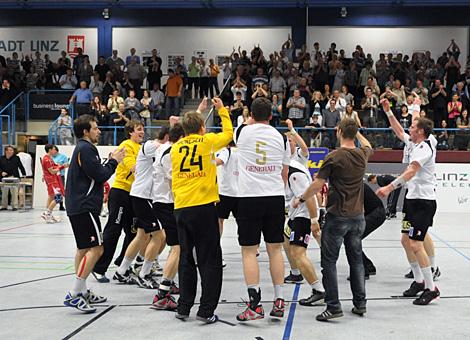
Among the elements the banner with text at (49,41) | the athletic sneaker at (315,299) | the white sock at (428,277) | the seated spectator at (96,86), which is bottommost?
the athletic sneaker at (315,299)

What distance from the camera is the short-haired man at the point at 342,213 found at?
6.40 meters

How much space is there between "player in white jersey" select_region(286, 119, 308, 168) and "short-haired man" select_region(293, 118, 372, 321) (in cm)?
142

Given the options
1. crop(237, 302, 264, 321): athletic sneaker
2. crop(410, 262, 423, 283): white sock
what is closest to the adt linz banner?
crop(410, 262, 423, 283): white sock

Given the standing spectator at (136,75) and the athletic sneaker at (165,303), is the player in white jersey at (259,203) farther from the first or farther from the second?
the standing spectator at (136,75)

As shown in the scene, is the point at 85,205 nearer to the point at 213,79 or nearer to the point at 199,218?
the point at 199,218

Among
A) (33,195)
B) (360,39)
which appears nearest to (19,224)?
(33,195)

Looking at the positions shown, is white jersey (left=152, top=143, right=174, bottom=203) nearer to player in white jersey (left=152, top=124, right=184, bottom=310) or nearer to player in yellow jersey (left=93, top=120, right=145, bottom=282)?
player in white jersey (left=152, top=124, right=184, bottom=310)

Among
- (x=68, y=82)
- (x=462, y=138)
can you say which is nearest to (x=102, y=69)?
(x=68, y=82)

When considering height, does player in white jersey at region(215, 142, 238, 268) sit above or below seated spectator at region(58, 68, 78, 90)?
below

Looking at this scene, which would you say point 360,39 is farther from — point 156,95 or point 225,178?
point 225,178

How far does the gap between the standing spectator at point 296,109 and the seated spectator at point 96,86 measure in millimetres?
7653

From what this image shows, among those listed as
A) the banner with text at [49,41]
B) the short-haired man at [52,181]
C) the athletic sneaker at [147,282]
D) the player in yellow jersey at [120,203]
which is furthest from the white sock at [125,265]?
the banner with text at [49,41]

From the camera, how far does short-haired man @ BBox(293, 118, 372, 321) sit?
6.40 metres

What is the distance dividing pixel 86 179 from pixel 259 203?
6.03ft
